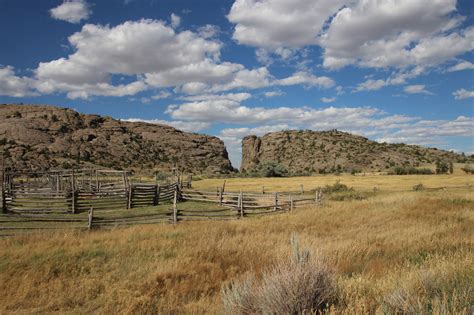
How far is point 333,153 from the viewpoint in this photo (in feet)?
281

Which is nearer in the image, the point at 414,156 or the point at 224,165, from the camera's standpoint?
the point at 414,156

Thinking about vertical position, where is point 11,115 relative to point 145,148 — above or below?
above

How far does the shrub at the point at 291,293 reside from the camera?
429 cm

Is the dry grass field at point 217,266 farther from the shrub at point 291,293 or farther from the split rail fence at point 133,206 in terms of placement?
the split rail fence at point 133,206

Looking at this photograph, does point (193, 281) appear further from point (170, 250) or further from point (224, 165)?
point (224, 165)

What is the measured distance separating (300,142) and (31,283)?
92959 millimetres

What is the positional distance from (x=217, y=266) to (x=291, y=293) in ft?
11.5

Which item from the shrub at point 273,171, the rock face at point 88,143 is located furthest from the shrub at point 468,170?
the rock face at point 88,143

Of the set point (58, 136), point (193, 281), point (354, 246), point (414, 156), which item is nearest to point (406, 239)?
point (354, 246)

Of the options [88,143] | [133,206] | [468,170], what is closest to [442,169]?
[468,170]

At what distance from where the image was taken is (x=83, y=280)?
6.92m

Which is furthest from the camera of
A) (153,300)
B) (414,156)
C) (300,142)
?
(300,142)

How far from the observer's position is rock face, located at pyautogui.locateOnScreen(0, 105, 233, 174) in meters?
70.2

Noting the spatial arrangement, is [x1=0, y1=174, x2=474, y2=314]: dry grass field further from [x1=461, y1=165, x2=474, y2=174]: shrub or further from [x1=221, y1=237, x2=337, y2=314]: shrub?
[x1=461, y1=165, x2=474, y2=174]: shrub
